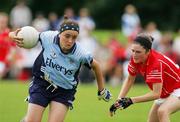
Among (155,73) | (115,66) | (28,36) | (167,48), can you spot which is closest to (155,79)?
(155,73)

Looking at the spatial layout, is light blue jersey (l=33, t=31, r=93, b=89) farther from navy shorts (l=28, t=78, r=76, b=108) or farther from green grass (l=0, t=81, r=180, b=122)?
green grass (l=0, t=81, r=180, b=122)

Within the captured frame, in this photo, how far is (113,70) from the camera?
864 inches

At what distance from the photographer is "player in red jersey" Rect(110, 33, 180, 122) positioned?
9.91 m

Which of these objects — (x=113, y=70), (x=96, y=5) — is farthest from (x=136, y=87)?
(x=96, y=5)

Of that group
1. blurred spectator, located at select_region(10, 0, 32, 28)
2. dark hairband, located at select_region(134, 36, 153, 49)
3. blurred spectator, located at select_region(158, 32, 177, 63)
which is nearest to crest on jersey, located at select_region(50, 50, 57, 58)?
dark hairband, located at select_region(134, 36, 153, 49)

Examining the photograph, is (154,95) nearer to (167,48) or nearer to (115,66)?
(115,66)

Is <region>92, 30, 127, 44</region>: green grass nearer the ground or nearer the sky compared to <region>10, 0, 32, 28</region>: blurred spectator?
nearer the ground

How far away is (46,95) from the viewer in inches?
401

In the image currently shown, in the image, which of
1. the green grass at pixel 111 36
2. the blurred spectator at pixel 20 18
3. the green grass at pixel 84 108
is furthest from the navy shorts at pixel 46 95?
the blurred spectator at pixel 20 18

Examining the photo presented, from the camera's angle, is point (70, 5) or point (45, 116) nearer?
point (45, 116)

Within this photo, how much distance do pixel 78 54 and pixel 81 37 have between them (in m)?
12.6

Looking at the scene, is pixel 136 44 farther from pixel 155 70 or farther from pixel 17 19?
pixel 17 19

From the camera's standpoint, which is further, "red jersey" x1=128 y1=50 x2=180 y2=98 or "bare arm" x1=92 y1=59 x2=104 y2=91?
"bare arm" x1=92 y1=59 x2=104 y2=91

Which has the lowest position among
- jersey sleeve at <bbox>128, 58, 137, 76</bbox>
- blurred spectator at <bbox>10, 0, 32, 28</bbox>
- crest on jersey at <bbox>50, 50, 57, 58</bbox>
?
blurred spectator at <bbox>10, 0, 32, 28</bbox>
